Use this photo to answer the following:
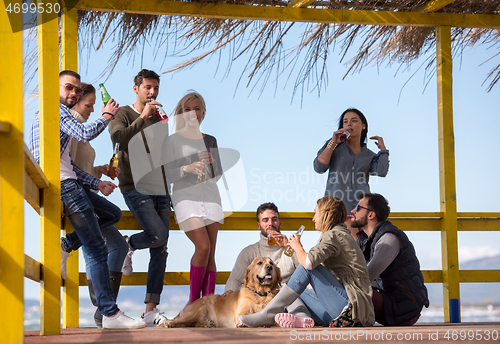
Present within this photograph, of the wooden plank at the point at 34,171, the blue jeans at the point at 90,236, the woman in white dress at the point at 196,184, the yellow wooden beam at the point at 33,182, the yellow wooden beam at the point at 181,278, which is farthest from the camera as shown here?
the yellow wooden beam at the point at 181,278

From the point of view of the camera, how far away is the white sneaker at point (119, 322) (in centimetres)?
282

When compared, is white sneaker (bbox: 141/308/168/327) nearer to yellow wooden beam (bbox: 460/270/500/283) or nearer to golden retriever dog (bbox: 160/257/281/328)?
golden retriever dog (bbox: 160/257/281/328)

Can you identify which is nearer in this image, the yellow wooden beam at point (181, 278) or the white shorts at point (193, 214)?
the white shorts at point (193, 214)

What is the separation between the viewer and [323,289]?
3164 millimetres

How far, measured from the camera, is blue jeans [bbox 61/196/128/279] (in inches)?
125

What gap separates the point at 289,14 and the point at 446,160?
6.21ft

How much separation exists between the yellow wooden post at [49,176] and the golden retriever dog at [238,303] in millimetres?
995

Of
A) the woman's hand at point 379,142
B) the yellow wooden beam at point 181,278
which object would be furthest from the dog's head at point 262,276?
the woman's hand at point 379,142

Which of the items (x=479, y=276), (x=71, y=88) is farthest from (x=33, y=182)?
(x=479, y=276)

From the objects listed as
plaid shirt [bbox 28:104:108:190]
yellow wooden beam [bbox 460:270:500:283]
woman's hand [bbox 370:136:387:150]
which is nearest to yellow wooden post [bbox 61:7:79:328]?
plaid shirt [bbox 28:104:108:190]

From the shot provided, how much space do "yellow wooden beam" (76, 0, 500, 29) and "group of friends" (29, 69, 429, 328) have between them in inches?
22.6

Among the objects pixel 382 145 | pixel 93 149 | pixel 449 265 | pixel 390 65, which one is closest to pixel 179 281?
pixel 93 149

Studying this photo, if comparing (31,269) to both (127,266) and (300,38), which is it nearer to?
(127,266)

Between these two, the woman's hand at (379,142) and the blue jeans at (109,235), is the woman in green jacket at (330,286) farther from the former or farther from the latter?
the woman's hand at (379,142)
